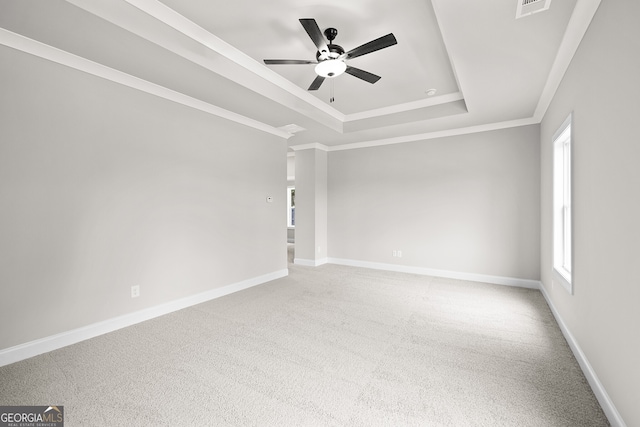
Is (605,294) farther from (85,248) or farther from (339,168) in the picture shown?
(339,168)

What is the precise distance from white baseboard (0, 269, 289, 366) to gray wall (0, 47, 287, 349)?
6 centimetres

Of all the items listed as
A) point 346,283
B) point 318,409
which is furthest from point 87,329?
point 346,283

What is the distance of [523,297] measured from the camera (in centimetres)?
395

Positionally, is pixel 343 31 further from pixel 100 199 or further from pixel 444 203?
pixel 444 203

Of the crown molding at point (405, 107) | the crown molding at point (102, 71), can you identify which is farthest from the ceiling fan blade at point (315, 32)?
the crown molding at point (405, 107)

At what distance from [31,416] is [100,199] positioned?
1.78 meters

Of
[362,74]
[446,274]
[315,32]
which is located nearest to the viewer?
[315,32]

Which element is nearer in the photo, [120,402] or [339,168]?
[120,402]

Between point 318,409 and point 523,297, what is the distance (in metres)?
3.59

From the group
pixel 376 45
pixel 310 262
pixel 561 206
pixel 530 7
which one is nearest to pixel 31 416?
pixel 376 45

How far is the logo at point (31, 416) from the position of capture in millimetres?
1657

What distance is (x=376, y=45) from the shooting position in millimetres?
2242

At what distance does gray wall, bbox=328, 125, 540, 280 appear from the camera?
175 inches

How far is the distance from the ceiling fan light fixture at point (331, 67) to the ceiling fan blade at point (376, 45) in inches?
4.1
